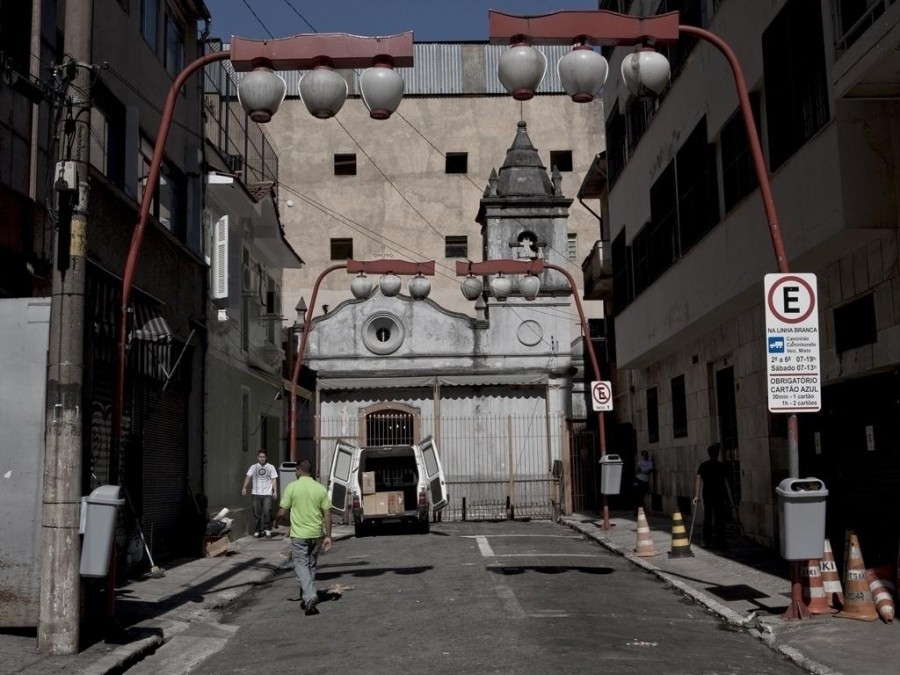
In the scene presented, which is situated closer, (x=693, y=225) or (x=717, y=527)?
(x=717, y=527)

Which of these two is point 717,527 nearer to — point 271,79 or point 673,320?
point 673,320

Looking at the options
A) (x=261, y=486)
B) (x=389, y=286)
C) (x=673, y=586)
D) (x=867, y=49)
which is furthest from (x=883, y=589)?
(x=261, y=486)

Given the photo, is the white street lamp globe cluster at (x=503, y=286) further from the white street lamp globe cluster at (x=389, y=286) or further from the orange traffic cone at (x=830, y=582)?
the orange traffic cone at (x=830, y=582)

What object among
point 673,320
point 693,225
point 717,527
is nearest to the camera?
point 717,527

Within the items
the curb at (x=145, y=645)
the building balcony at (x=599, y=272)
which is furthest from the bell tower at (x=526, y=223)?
the curb at (x=145, y=645)

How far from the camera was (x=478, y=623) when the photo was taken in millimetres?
10750

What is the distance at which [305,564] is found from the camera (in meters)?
12.7

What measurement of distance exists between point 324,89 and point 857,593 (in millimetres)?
6846

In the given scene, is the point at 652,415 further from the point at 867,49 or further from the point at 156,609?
the point at 156,609

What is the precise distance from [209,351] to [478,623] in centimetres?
1138

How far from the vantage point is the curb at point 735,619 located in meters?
9.05

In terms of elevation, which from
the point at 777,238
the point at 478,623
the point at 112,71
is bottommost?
the point at 478,623

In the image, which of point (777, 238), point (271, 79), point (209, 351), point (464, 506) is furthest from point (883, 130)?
point (464, 506)

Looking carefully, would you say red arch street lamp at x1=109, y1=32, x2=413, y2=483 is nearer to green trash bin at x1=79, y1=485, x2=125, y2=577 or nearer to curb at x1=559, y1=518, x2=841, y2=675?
green trash bin at x1=79, y1=485, x2=125, y2=577
